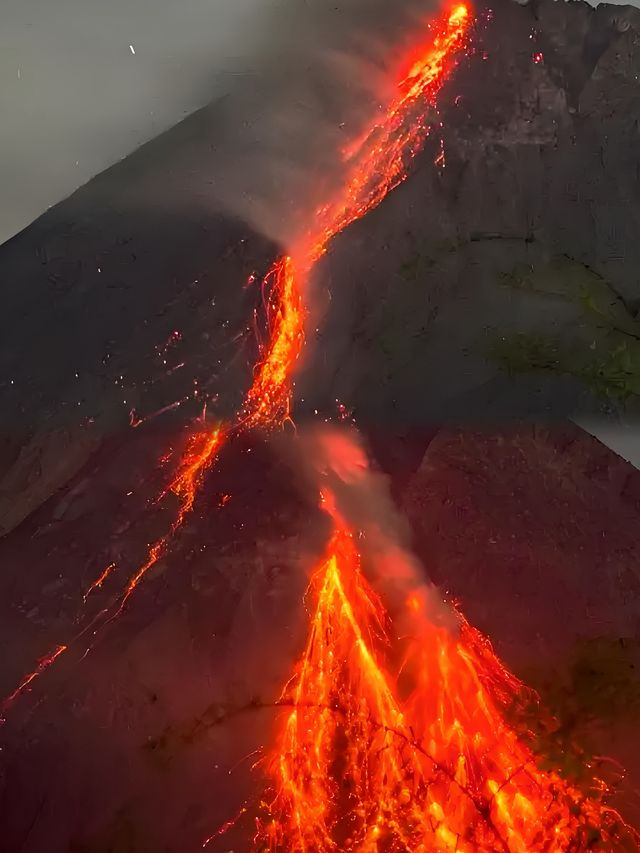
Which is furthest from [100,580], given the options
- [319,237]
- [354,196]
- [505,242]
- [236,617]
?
[505,242]

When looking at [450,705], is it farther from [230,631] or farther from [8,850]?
[8,850]

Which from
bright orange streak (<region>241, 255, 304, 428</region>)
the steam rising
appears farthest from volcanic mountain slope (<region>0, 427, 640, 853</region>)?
bright orange streak (<region>241, 255, 304, 428</region>)

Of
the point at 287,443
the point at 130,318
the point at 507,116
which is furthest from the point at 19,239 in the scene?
the point at 507,116

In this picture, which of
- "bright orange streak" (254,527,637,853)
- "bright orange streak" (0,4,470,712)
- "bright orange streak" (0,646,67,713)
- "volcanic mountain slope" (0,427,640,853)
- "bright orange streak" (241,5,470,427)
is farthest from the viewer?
"bright orange streak" (241,5,470,427)

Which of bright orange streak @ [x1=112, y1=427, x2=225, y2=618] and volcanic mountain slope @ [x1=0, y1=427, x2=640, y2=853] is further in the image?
bright orange streak @ [x1=112, y1=427, x2=225, y2=618]

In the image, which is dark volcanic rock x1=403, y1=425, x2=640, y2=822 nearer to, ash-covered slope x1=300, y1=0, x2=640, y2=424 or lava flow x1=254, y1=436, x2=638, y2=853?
lava flow x1=254, y1=436, x2=638, y2=853

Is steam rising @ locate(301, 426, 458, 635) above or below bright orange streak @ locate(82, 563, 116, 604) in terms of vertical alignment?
below

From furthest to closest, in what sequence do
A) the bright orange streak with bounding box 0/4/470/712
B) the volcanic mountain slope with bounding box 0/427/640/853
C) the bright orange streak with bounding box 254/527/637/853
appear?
→ the bright orange streak with bounding box 0/4/470/712 < the volcanic mountain slope with bounding box 0/427/640/853 < the bright orange streak with bounding box 254/527/637/853
